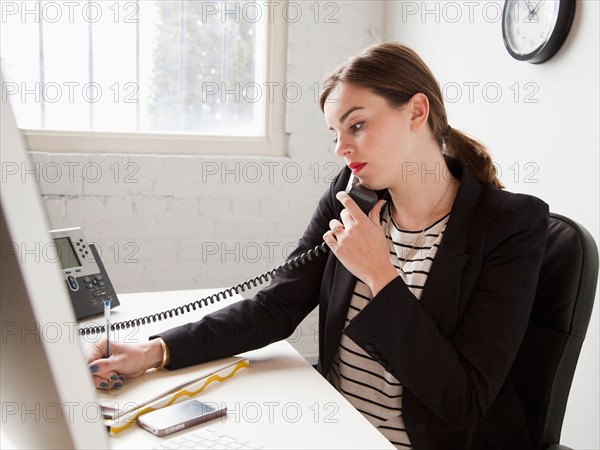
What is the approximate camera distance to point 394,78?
1243mm

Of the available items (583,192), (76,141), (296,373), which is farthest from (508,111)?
(76,141)

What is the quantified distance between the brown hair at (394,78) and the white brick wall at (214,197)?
1.35 metres

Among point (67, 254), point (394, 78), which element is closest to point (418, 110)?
point (394, 78)

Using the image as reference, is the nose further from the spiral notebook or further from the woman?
the spiral notebook

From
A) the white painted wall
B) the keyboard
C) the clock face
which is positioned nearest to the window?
the white painted wall

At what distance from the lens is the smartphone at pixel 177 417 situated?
0.85m

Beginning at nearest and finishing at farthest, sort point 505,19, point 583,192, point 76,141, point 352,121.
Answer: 1. point 352,121
2. point 583,192
3. point 505,19
4. point 76,141

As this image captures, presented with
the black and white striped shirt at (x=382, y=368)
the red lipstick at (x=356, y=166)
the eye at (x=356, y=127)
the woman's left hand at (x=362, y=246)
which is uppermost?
the eye at (x=356, y=127)

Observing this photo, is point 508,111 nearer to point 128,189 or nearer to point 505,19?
point 505,19

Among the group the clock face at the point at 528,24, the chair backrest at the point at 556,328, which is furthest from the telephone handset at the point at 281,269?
the clock face at the point at 528,24

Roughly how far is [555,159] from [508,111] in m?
0.29

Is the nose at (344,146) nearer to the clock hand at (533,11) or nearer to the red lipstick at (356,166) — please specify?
the red lipstick at (356,166)

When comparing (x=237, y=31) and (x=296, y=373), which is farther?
(x=237, y=31)

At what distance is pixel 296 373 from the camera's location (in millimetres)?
1114
